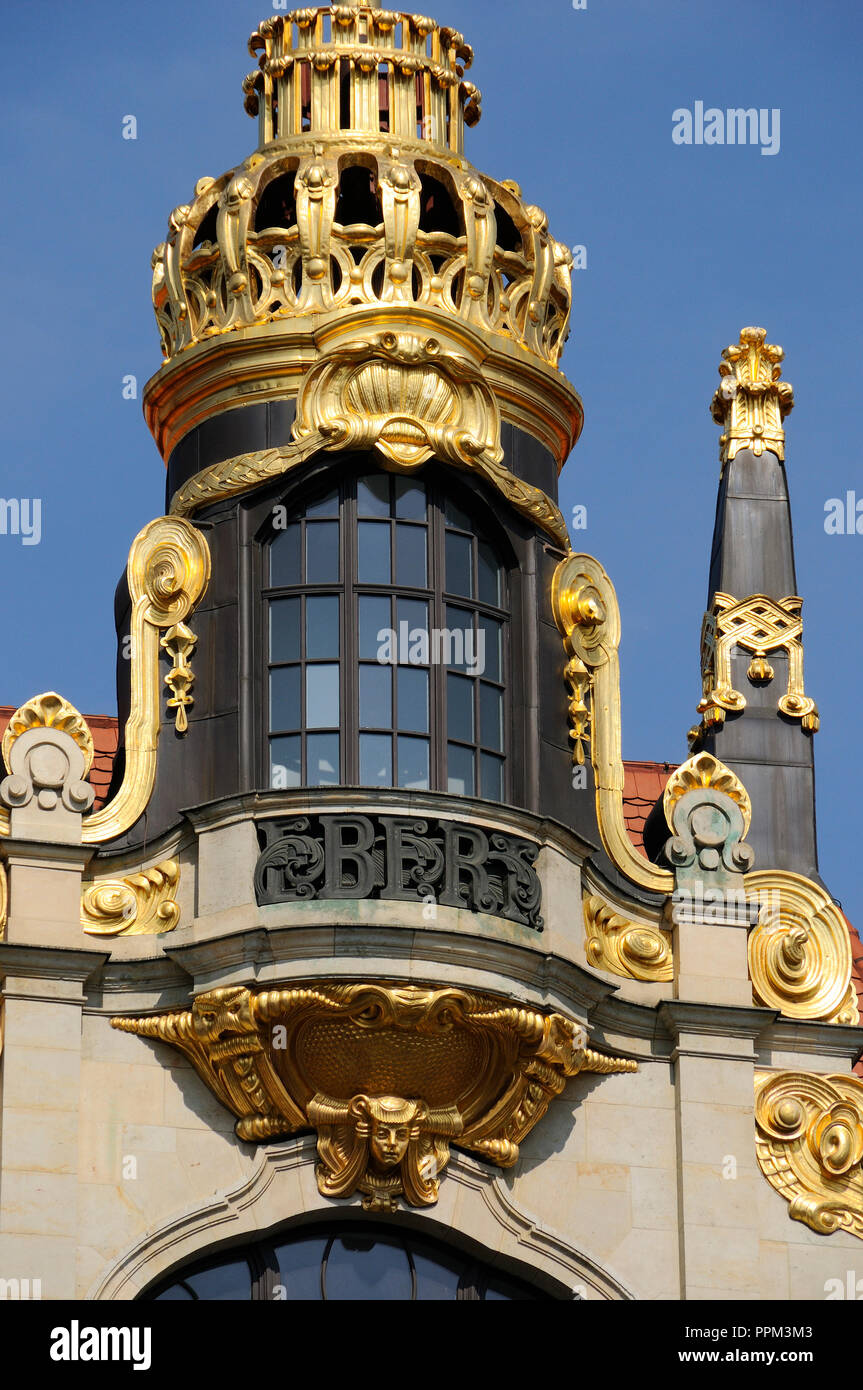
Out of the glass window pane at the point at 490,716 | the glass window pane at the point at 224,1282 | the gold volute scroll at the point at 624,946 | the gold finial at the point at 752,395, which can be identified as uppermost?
the gold finial at the point at 752,395

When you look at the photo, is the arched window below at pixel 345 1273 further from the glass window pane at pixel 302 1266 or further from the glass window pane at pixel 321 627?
the glass window pane at pixel 321 627

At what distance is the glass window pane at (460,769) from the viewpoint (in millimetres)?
31344

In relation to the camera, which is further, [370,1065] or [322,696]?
[322,696]

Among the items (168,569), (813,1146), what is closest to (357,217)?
(168,569)

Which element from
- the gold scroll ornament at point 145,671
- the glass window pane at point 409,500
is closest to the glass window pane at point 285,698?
the gold scroll ornament at point 145,671

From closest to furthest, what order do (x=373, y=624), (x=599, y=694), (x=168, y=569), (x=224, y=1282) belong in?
(x=224, y=1282), (x=373, y=624), (x=168, y=569), (x=599, y=694)

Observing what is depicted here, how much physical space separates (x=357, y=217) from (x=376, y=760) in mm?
5322

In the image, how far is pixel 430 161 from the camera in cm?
3350

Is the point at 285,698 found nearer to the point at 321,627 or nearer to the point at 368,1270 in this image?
the point at 321,627

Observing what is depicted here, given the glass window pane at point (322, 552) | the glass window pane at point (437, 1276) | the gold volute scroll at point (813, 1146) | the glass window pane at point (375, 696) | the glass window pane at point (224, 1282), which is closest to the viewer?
the glass window pane at point (224, 1282)

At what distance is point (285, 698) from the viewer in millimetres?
31531

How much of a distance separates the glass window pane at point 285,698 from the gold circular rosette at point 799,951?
413cm

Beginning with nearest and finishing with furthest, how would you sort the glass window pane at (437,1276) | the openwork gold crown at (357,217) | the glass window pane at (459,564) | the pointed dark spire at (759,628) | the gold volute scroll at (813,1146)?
the glass window pane at (437,1276) → the gold volute scroll at (813,1146) → the glass window pane at (459,564) → the openwork gold crown at (357,217) → the pointed dark spire at (759,628)

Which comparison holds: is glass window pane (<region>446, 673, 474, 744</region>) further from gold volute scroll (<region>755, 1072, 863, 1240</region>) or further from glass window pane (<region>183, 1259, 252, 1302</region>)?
glass window pane (<region>183, 1259, 252, 1302</region>)
